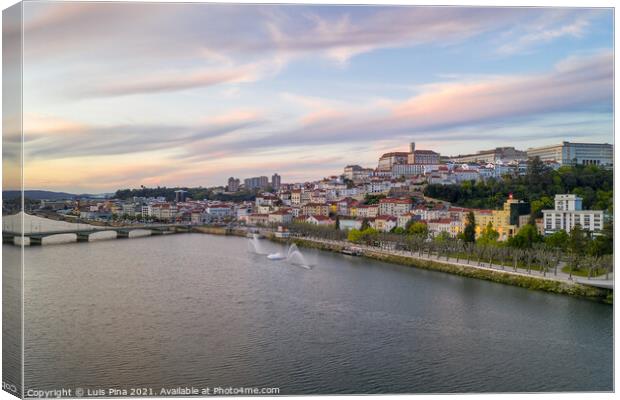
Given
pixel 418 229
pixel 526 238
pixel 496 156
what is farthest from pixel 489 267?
pixel 496 156

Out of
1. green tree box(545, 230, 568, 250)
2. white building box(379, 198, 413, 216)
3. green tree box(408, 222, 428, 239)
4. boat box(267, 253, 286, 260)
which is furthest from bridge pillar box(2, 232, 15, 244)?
white building box(379, 198, 413, 216)

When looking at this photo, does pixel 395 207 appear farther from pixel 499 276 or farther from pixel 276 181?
pixel 499 276

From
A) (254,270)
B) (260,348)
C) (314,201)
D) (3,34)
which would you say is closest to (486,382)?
(260,348)

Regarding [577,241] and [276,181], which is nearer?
[577,241]

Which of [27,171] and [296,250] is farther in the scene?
[296,250]

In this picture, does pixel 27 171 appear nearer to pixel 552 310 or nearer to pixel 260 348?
pixel 260 348
